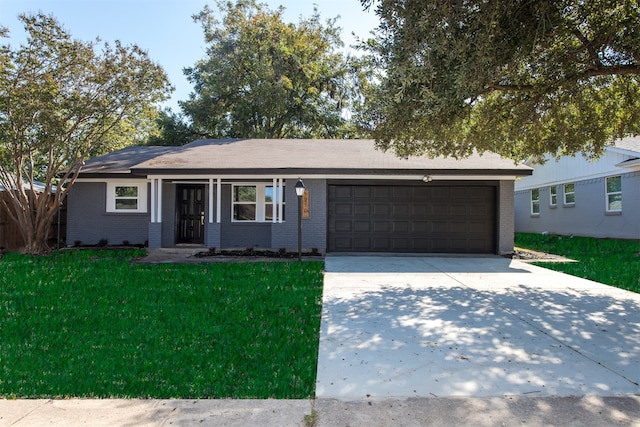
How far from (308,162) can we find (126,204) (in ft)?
22.1

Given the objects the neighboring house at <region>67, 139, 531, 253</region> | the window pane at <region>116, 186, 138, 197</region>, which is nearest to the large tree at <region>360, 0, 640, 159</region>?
the neighboring house at <region>67, 139, 531, 253</region>

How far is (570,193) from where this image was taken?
1928 centimetres

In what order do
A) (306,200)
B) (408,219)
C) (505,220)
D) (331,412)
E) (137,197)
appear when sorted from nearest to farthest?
1. (331,412)
2. (306,200)
3. (505,220)
4. (408,219)
5. (137,197)

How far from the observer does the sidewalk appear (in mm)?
2973

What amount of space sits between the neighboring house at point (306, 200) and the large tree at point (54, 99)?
158 centimetres

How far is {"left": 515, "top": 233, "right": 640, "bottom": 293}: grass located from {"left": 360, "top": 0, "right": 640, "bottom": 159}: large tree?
2965mm

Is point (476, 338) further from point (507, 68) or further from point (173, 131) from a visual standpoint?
point (173, 131)

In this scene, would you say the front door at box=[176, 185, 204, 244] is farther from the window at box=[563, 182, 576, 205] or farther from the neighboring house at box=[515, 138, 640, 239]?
the window at box=[563, 182, 576, 205]

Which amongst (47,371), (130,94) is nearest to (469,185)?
(130,94)

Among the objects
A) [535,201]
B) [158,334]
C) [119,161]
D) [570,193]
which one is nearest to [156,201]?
[119,161]

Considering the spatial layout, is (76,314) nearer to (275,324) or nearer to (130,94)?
(275,324)

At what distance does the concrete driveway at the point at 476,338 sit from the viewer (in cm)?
360

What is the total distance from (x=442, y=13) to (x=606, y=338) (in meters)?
4.62

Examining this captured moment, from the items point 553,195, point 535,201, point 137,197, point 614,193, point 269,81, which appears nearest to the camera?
point 137,197
